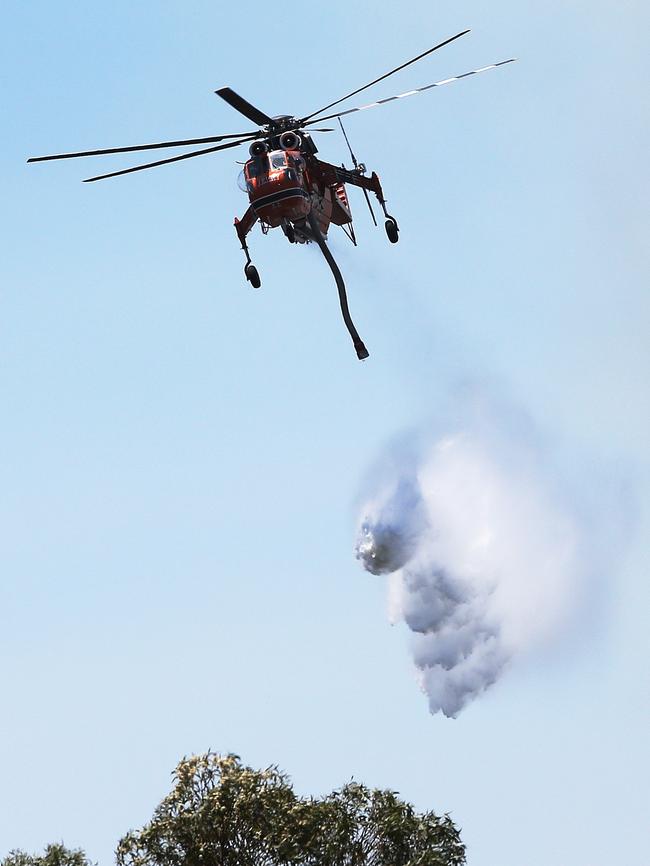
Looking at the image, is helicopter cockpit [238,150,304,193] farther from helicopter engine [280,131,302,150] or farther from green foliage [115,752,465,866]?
green foliage [115,752,465,866]

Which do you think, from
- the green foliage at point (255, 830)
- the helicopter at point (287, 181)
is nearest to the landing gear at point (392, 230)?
the helicopter at point (287, 181)

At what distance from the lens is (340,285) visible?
6088 cm

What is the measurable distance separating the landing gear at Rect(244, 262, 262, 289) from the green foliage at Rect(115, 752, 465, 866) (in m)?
18.7

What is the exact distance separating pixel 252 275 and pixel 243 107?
5148 millimetres

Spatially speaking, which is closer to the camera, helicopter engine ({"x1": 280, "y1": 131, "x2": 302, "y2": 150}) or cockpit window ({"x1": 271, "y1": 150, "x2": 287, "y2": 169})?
cockpit window ({"x1": 271, "y1": 150, "x2": 287, "y2": 169})

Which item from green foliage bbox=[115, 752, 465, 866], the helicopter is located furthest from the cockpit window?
green foliage bbox=[115, 752, 465, 866]

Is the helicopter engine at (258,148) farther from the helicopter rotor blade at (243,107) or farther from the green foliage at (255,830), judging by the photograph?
the green foliage at (255,830)

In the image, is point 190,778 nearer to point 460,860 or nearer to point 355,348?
point 460,860

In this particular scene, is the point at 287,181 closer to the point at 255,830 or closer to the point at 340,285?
the point at 340,285

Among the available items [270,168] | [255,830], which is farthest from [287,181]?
[255,830]

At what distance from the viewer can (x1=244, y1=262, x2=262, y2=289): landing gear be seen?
60.2 m

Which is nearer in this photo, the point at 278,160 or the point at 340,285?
the point at 278,160

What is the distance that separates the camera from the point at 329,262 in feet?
199

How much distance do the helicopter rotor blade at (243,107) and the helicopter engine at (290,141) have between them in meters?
0.60
